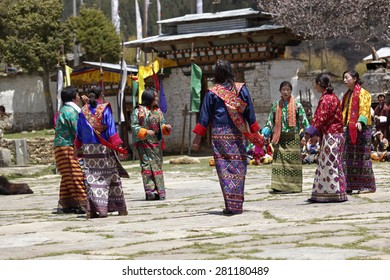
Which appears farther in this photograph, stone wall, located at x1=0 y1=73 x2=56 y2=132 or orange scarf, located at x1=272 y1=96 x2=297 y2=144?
stone wall, located at x1=0 y1=73 x2=56 y2=132

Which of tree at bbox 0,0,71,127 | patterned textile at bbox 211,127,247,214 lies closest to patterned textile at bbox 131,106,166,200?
patterned textile at bbox 211,127,247,214

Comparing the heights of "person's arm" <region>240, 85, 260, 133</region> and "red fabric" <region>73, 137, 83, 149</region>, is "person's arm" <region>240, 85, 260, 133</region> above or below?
above

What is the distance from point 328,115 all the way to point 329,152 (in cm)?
44

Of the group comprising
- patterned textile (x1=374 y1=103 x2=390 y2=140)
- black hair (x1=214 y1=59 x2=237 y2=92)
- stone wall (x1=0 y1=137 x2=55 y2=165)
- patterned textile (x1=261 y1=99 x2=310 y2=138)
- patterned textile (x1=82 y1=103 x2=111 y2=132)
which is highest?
black hair (x1=214 y1=59 x2=237 y2=92)

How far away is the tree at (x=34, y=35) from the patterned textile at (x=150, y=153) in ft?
88.6

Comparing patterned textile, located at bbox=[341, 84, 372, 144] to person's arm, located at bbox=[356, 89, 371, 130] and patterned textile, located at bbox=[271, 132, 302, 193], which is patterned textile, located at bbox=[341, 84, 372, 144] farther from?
patterned textile, located at bbox=[271, 132, 302, 193]

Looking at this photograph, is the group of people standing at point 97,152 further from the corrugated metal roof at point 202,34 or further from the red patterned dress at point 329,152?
the corrugated metal roof at point 202,34

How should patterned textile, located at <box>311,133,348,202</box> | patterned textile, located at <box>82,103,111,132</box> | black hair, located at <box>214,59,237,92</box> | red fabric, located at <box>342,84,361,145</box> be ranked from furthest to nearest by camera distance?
red fabric, located at <box>342,84,361,145</box> → patterned textile, located at <box>311,133,348,202</box> → patterned textile, located at <box>82,103,111,132</box> → black hair, located at <box>214,59,237,92</box>

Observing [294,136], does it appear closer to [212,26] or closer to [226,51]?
[226,51]

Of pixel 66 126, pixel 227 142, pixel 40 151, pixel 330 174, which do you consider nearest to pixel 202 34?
pixel 40 151

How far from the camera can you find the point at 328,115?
11156mm

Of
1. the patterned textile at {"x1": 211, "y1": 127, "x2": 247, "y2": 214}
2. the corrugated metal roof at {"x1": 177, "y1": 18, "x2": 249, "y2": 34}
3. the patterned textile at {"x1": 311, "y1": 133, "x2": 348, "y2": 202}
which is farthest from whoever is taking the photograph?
the corrugated metal roof at {"x1": 177, "y1": 18, "x2": 249, "y2": 34}

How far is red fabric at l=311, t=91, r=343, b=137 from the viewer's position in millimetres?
11156
